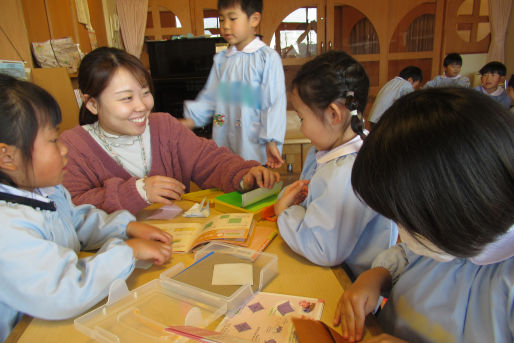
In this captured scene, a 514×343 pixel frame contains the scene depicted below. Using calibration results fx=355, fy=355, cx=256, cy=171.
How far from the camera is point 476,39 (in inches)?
205

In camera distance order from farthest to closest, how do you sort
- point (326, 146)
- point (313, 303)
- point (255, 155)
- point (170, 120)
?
point (255, 155), point (170, 120), point (326, 146), point (313, 303)

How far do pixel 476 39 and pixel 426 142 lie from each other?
5.88 metres

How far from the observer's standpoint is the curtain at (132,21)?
4.21 m

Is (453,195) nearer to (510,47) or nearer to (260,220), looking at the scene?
(260,220)

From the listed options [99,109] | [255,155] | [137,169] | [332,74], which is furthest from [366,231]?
[255,155]

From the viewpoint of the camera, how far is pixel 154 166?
4.63 ft

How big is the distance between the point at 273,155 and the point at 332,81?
98 cm

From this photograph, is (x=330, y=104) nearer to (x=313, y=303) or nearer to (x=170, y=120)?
(x=313, y=303)

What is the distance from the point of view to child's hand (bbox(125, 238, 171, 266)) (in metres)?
0.84

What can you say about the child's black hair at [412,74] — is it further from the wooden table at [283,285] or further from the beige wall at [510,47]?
the wooden table at [283,285]

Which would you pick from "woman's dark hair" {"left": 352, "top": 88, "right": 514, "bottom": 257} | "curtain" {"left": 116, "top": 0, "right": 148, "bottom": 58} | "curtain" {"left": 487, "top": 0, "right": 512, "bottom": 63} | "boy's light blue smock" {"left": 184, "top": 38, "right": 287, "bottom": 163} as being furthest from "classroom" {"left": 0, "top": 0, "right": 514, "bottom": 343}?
"curtain" {"left": 487, "top": 0, "right": 512, "bottom": 63}

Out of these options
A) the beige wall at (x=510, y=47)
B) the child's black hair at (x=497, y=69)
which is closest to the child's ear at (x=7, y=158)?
the child's black hair at (x=497, y=69)

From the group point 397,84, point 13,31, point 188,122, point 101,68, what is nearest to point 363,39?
point 397,84

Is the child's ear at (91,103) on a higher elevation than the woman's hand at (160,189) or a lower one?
higher
